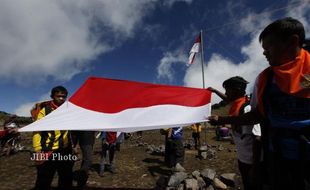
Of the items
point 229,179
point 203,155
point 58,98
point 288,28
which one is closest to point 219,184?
point 229,179

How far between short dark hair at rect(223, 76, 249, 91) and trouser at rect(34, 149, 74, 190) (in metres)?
3.35

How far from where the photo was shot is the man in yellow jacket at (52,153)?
5.77 metres

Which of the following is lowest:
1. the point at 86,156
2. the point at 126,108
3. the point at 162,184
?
the point at 162,184

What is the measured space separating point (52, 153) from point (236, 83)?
3511 mm

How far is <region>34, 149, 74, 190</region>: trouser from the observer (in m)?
5.76

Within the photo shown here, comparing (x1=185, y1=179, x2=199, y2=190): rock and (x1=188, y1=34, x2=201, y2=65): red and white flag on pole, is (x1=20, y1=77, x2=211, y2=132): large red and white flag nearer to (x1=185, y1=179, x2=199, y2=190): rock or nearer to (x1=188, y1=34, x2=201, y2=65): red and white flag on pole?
(x1=185, y1=179, x2=199, y2=190): rock

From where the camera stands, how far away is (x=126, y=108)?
5.31m

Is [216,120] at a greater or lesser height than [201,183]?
greater

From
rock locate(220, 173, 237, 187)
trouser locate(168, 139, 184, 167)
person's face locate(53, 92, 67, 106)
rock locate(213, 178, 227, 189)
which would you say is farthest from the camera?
trouser locate(168, 139, 184, 167)

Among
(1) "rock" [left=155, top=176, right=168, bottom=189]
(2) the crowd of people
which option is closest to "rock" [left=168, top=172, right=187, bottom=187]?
(1) "rock" [left=155, top=176, right=168, bottom=189]

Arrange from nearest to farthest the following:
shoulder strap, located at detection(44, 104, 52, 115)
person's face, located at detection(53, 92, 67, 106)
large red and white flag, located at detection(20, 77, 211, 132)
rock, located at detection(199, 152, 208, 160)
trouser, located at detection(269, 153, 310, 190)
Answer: trouser, located at detection(269, 153, 310, 190) → large red and white flag, located at detection(20, 77, 211, 132) → shoulder strap, located at detection(44, 104, 52, 115) → person's face, located at detection(53, 92, 67, 106) → rock, located at detection(199, 152, 208, 160)

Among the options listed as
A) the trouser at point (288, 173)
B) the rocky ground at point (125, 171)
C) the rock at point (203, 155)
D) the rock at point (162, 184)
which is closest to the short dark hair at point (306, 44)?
the trouser at point (288, 173)

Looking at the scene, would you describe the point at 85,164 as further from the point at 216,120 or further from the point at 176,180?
the point at 216,120

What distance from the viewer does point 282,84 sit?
224cm
